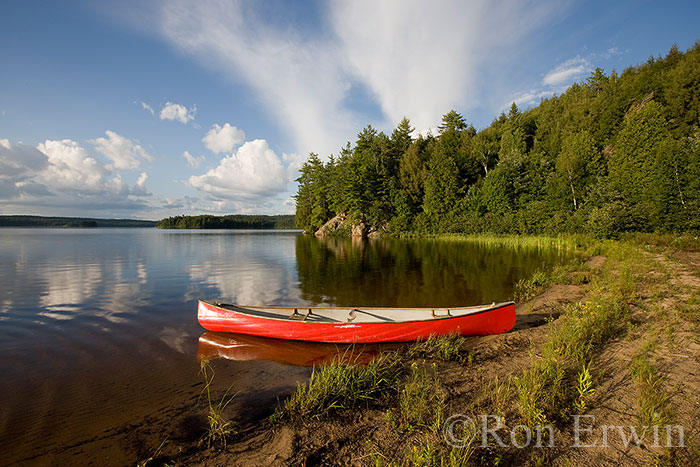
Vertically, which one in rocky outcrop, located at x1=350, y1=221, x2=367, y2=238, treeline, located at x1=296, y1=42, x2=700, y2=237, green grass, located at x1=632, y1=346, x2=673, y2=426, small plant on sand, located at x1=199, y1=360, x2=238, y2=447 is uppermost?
treeline, located at x1=296, y1=42, x2=700, y2=237

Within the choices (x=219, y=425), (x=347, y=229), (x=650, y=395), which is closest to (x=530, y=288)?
(x=650, y=395)

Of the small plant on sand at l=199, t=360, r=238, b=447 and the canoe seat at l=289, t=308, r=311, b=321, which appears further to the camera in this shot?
the canoe seat at l=289, t=308, r=311, b=321

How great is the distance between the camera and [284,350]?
24.3 ft

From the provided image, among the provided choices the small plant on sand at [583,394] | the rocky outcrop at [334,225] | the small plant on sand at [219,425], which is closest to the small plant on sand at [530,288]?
the small plant on sand at [583,394]

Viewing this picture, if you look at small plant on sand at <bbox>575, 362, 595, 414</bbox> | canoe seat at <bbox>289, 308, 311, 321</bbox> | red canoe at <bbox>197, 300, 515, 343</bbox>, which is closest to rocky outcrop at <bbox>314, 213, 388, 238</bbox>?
red canoe at <bbox>197, 300, 515, 343</bbox>

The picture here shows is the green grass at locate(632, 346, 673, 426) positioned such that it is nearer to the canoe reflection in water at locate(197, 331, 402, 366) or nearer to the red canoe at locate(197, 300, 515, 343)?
the red canoe at locate(197, 300, 515, 343)

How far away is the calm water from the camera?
455 centimetres

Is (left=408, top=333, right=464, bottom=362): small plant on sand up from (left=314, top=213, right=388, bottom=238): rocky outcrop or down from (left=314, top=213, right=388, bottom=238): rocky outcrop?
Answer: down

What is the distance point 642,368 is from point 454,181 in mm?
48837

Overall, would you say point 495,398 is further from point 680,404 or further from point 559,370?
point 680,404

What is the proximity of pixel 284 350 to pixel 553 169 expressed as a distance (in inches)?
1887

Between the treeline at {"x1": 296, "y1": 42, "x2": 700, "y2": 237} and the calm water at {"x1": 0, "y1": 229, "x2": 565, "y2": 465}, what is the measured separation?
16622 mm

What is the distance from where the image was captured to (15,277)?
653 inches

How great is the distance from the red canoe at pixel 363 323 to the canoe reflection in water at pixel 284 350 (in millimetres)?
218
